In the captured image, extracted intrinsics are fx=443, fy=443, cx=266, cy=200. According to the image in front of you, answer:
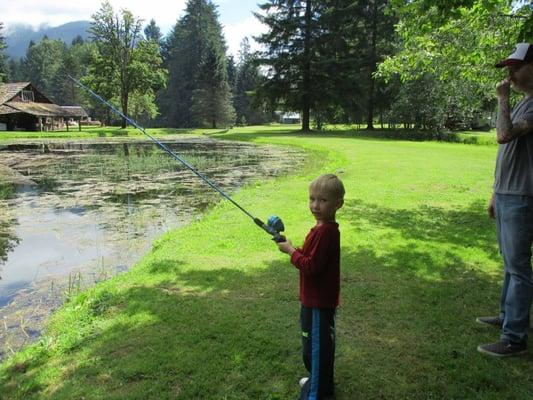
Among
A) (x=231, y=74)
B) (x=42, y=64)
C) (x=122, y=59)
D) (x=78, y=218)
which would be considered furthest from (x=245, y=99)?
(x=78, y=218)

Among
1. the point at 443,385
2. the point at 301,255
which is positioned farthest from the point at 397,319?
the point at 301,255

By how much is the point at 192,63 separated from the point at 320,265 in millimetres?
74170

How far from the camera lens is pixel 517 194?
11.5 feet

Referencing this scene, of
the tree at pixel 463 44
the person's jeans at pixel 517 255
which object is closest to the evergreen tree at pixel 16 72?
the tree at pixel 463 44

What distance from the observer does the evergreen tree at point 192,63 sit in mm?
63312

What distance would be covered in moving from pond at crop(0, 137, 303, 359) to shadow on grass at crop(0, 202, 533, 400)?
128cm

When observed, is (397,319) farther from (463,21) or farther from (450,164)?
(450,164)

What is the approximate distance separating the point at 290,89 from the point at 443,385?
44605mm

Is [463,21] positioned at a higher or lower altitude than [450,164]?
higher

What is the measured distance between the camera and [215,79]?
61656mm

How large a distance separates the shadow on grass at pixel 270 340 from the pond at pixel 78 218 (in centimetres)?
128

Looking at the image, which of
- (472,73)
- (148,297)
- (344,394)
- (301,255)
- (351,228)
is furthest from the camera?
(472,73)

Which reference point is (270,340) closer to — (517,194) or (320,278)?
(320,278)

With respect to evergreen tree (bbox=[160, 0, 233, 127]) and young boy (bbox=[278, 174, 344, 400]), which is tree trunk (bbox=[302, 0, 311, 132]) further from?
young boy (bbox=[278, 174, 344, 400])
